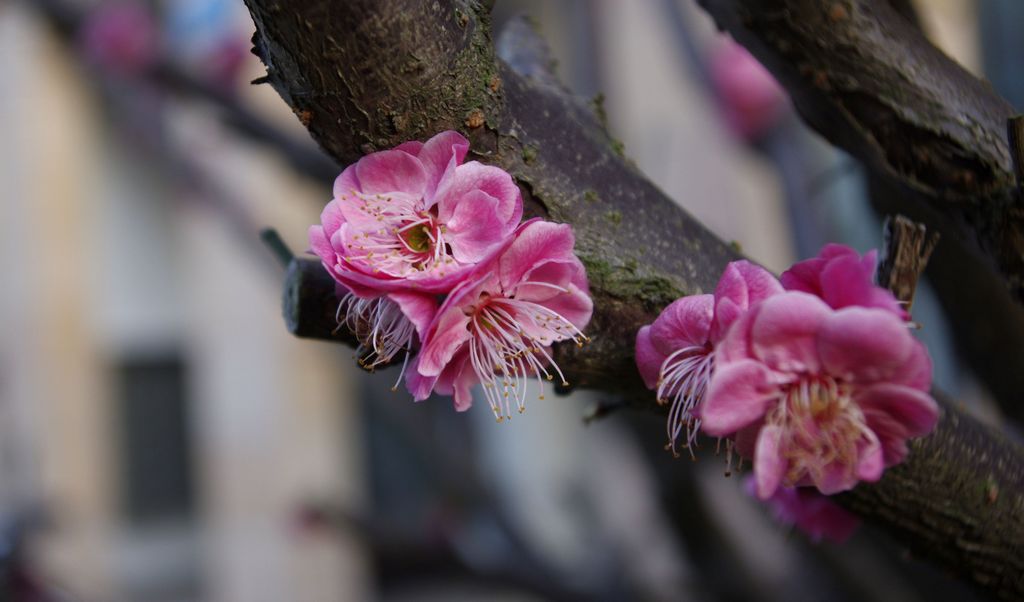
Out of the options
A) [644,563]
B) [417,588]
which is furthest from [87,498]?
[644,563]

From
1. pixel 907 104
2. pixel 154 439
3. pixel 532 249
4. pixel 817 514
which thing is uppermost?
pixel 907 104

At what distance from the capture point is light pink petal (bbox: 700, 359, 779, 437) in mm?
504

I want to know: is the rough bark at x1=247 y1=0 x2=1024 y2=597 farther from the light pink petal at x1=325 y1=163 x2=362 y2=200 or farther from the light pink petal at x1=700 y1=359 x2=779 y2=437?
the light pink petal at x1=700 y1=359 x2=779 y2=437

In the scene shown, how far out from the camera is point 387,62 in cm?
56

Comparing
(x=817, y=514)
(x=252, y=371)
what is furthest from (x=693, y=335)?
(x=252, y=371)

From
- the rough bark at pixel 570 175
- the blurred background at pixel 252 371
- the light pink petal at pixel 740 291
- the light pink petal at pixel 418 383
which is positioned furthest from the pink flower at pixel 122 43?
the light pink petal at pixel 740 291

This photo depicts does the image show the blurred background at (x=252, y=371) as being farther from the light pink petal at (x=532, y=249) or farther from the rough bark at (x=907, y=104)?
the light pink petal at (x=532, y=249)

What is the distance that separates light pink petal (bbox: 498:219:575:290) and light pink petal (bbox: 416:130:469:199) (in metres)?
0.06

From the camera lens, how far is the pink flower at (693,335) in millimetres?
543

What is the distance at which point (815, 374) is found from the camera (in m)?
0.52

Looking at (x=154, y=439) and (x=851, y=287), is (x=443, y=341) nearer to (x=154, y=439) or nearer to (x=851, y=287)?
(x=851, y=287)

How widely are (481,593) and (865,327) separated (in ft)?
11.3

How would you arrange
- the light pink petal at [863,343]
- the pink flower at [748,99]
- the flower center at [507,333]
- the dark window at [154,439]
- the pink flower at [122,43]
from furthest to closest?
the dark window at [154,439]
the pink flower at [122,43]
the pink flower at [748,99]
the flower center at [507,333]
the light pink petal at [863,343]

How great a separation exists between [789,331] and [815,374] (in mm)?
33
